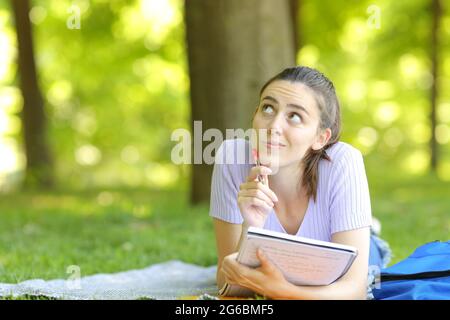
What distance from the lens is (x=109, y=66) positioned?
15438mm

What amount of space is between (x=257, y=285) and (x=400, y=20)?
12694 mm

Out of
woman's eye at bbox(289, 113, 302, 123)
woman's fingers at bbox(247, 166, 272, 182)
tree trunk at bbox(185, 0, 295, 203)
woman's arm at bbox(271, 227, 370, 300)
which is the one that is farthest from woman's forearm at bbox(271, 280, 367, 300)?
tree trunk at bbox(185, 0, 295, 203)

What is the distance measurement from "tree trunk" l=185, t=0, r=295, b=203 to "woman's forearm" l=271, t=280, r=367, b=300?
4.33m

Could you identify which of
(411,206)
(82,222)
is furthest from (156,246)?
(411,206)

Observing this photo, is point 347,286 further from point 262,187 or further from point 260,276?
point 262,187

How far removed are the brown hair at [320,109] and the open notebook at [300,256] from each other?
53cm

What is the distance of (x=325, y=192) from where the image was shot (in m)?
3.12

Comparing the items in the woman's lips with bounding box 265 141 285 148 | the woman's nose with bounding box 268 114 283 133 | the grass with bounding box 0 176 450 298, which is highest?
the woman's nose with bounding box 268 114 283 133

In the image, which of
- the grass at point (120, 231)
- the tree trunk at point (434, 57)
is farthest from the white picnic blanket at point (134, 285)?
the tree trunk at point (434, 57)

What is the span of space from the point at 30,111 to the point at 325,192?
29.8 ft

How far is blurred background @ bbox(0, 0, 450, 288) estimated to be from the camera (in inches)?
237

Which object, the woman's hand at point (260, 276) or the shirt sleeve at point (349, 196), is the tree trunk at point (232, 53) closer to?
the shirt sleeve at point (349, 196)

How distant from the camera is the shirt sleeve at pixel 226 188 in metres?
3.33

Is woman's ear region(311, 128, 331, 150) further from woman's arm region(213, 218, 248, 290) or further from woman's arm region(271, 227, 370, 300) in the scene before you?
woman's arm region(213, 218, 248, 290)
